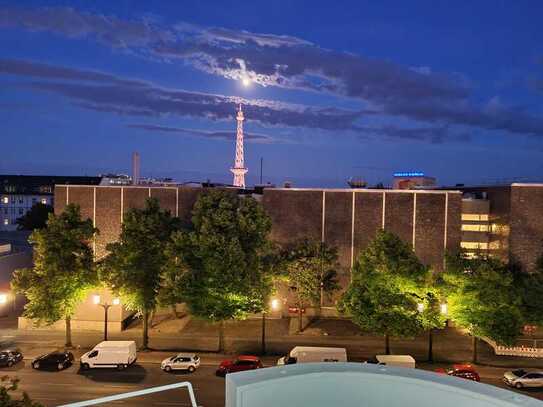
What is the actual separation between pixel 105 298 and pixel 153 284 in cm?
473

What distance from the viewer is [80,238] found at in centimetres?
3083

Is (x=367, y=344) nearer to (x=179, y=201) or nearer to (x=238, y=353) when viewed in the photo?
(x=238, y=353)

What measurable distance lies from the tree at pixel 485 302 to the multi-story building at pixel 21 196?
282 feet

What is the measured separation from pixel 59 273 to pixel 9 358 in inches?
217

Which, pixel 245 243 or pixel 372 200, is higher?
pixel 372 200

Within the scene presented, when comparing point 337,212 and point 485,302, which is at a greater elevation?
point 337,212

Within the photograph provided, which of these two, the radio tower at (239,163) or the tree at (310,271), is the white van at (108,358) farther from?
the radio tower at (239,163)

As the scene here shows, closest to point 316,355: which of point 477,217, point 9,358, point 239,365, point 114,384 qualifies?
point 239,365

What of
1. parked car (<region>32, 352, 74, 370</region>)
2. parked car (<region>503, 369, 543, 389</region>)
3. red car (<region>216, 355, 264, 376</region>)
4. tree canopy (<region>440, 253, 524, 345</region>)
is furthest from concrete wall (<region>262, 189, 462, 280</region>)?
parked car (<region>32, 352, 74, 370</region>)

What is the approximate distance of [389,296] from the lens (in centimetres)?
2708

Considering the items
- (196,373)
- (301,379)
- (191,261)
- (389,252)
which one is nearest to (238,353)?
(196,373)

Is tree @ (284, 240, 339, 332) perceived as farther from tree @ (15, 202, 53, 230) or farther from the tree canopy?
tree @ (15, 202, 53, 230)

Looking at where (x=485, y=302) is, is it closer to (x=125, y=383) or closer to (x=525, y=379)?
(x=525, y=379)

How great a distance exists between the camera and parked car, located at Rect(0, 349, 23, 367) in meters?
26.3
